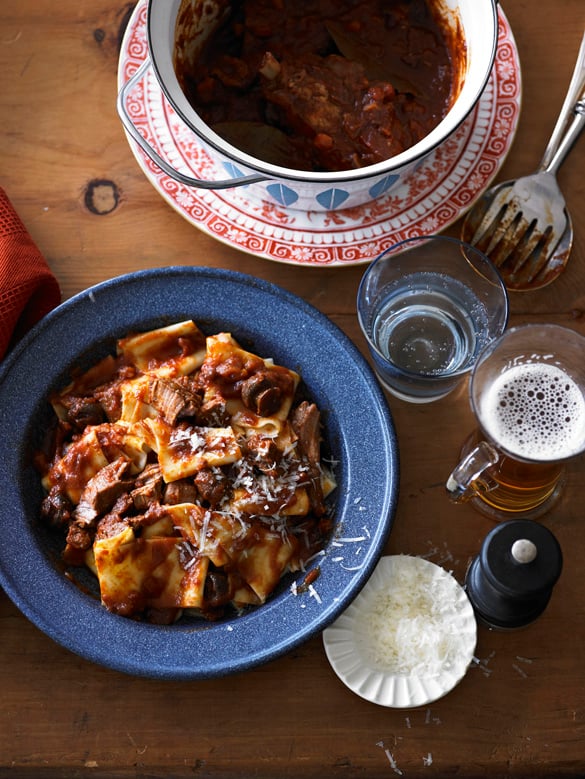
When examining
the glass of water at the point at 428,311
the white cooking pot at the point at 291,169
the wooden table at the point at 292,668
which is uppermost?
the white cooking pot at the point at 291,169

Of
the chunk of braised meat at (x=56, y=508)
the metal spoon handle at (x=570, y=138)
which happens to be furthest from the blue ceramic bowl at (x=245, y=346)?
the metal spoon handle at (x=570, y=138)

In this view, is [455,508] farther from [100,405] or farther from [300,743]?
[100,405]

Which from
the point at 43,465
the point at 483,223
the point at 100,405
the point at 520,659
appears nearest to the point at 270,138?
the point at 483,223

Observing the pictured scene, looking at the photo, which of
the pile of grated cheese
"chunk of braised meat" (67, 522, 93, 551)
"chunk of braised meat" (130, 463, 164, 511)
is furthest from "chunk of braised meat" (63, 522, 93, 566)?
the pile of grated cheese

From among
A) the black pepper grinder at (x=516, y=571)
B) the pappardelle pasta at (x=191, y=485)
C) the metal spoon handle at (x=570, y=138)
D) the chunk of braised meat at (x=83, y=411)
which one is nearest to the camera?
the black pepper grinder at (x=516, y=571)

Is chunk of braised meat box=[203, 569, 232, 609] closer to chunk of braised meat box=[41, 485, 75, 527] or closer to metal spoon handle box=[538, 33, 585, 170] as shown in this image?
chunk of braised meat box=[41, 485, 75, 527]

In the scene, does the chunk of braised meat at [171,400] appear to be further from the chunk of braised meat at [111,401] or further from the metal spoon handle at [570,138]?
the metal spoon handle at [570,138]
